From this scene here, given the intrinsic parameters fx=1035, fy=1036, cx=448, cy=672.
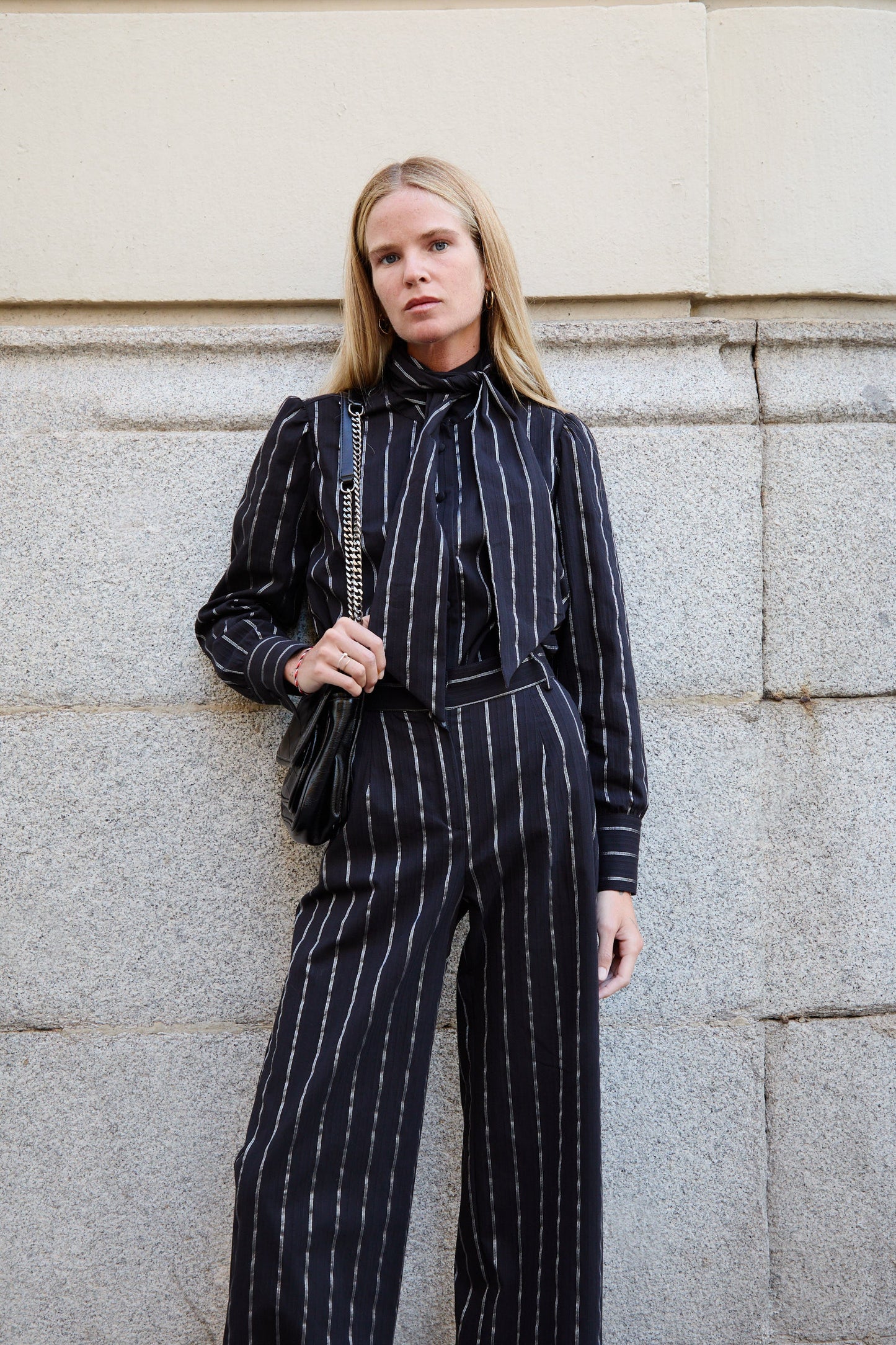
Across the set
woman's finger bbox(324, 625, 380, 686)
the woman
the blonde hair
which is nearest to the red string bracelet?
the woman

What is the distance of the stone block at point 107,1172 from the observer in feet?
7.70

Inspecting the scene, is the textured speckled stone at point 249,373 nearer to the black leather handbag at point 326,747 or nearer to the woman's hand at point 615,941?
the black leather handbag at point 326,747

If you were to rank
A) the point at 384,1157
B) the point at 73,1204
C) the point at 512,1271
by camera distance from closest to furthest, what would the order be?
1. the point at 384,1157
2. the point at 512,1271
3. the point at 73,1204

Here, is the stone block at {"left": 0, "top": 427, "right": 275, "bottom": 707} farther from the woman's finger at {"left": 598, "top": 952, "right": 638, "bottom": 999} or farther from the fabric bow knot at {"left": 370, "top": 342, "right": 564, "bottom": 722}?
the woman's finger at {"left": 598, "top": 952, "right": 638, "bottom": 999}

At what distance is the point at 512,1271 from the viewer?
1.97 metres

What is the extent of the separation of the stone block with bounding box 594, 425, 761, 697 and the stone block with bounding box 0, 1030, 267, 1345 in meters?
1.31

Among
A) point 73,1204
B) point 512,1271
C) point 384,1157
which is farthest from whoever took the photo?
point 73,1204

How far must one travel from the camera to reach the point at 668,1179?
2396 mm

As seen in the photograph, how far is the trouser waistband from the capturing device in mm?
1872

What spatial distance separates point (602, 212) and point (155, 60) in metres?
1.10

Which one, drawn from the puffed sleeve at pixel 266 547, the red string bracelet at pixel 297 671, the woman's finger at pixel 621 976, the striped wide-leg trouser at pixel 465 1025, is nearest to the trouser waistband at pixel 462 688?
the striped wide-leg trouser at pixel 465 1025

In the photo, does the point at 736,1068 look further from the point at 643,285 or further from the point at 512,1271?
the point at 643,285

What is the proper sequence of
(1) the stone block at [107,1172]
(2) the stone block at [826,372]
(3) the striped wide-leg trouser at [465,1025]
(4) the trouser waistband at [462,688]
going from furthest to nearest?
(2) the stone block at [826,372]
(1) the stone block at [107,1172]
(4) the trouser waistband at [462,688]
(3) the striped wide-leg trouser at [465,1025]

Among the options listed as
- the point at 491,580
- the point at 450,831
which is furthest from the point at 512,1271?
the point at 491,580
